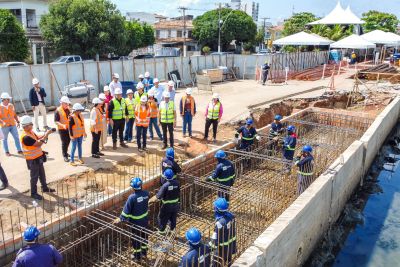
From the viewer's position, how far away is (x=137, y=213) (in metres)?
6.19

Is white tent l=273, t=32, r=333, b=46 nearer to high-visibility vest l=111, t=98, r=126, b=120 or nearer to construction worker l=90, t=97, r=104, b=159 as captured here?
high-visibility vest l=111, t=98, r=126, b=120

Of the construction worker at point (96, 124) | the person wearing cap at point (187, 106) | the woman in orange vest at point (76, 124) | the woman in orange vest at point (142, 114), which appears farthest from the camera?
the person wearing cap at point (187, 106)

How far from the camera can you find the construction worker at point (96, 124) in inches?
379

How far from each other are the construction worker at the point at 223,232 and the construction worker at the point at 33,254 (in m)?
2.14

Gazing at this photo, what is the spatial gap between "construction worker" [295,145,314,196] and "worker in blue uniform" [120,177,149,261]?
4.19 m

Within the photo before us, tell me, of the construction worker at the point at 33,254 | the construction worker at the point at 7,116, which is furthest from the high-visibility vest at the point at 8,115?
the construction worker at the point at 33,254

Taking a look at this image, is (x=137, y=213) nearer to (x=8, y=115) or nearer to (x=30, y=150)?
(x=30, y=150)

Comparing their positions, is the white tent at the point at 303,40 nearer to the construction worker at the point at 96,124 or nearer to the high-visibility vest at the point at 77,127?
the construction worker at the point at 96,124

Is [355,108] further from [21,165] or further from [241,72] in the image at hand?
[21,165]

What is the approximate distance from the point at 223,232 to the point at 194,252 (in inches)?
33.2

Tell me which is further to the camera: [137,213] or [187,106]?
[187,106]

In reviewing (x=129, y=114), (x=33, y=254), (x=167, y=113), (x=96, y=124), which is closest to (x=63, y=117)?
(x=96, y=124)

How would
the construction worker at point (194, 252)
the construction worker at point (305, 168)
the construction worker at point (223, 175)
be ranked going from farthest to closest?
the construction worker at point (305, 168), the construction worker at point (223, 175), the construction worker at point (194, 252)

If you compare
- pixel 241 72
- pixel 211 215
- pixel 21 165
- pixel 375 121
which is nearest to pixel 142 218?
pixel 211 215
